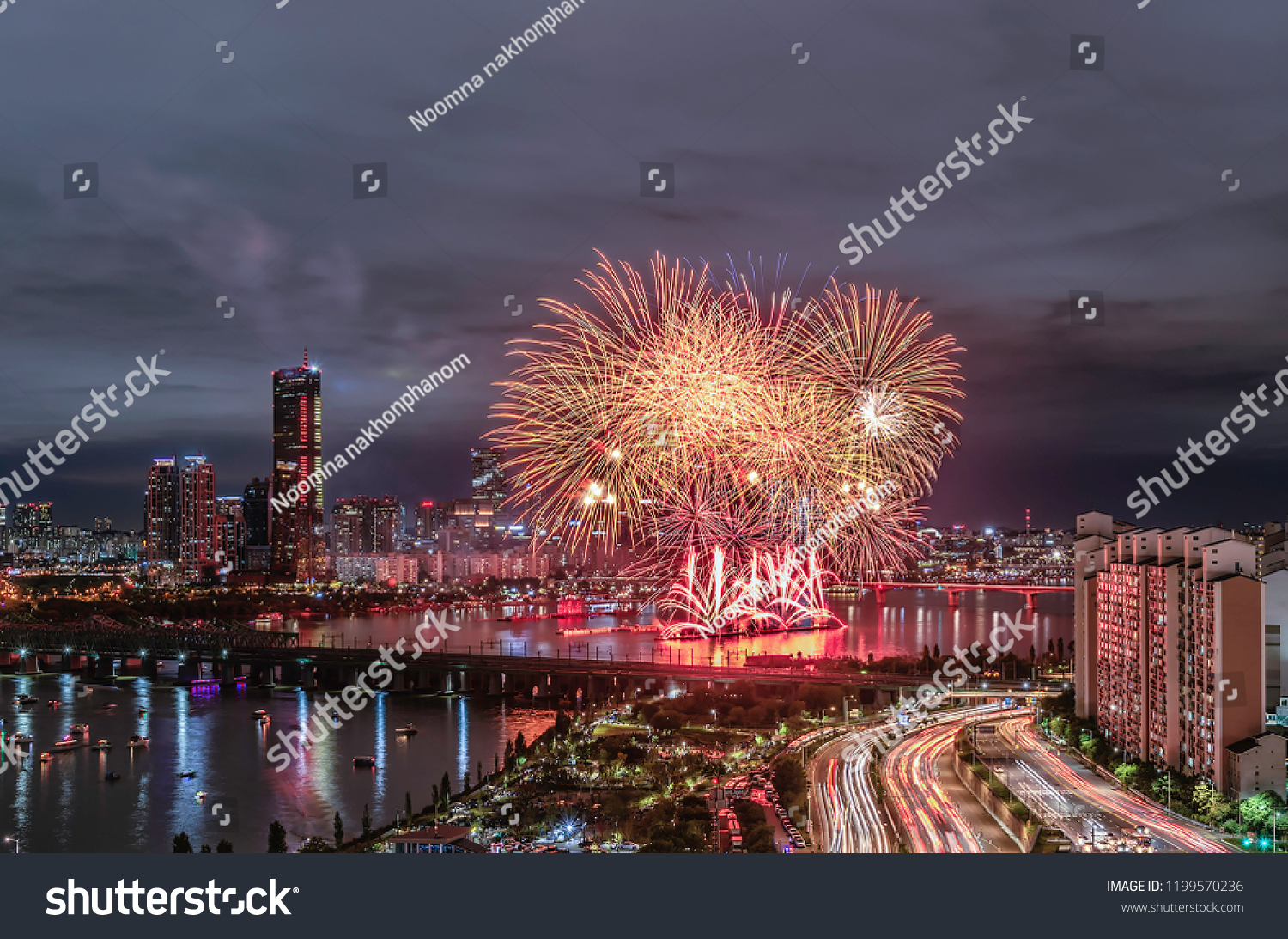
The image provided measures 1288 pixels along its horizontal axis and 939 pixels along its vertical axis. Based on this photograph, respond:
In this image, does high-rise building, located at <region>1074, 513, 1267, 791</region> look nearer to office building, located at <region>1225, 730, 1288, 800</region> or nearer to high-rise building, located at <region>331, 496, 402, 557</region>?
office building, located at <region>1225, 730, 1288, 800</region>

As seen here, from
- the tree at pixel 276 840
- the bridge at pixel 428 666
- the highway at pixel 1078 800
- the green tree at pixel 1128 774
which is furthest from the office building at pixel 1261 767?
the tree at pixel 276 840

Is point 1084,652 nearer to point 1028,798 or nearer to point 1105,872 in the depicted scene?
point 1028,798

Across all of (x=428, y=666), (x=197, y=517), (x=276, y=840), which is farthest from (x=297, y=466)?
(x=276, y=840)

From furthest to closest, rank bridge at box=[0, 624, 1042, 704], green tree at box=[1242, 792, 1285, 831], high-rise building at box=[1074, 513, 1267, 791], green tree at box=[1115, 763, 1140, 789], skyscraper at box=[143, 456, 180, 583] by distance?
skyscraper at box=[143, 456, 180, 583], bridge at box=[0, 624, 1042, 704], green tree at box=[1115, 763, 1140, 789], high-rise building at box=[1074, 513, 1267, 791], green tree at box=[1242, 792, 1285, 831]

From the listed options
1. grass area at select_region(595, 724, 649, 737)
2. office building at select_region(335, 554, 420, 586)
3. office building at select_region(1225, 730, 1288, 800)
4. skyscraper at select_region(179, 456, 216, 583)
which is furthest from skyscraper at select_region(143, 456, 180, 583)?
office building at select_region(1225, 730, 1288, 800)

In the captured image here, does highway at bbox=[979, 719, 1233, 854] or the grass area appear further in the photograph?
the grass area

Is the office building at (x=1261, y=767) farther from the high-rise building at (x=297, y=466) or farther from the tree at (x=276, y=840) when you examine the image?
the high-rise building at (x=297, y=466)

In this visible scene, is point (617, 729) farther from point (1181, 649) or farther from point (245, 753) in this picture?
point (1181, 649)
